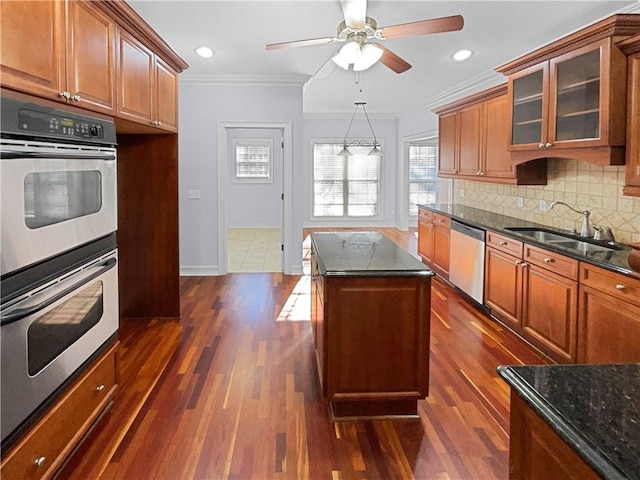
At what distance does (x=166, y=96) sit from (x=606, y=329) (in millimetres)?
3562

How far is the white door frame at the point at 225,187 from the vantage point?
22.2 feet

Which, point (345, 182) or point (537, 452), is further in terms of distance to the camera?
point (345, 182)

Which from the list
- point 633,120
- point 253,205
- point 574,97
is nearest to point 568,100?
point 574,97

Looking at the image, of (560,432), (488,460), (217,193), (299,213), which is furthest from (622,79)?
(217,193)

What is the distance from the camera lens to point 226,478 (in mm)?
2391

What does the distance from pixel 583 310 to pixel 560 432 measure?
2.59 metres

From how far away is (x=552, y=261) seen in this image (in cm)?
371

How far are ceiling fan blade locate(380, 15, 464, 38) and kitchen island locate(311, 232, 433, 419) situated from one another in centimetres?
140

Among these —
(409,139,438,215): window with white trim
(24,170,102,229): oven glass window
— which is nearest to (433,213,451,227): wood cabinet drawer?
(24,170,102,229): oven glass window

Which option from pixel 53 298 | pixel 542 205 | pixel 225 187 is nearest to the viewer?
pixel 53 298

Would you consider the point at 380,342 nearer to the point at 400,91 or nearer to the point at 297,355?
the point at 297,355

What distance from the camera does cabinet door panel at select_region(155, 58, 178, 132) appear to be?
4.07m

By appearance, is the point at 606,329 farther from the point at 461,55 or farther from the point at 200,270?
the point at 200,270

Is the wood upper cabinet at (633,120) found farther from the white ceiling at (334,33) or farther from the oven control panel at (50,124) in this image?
the oven control panel at (50,124)
